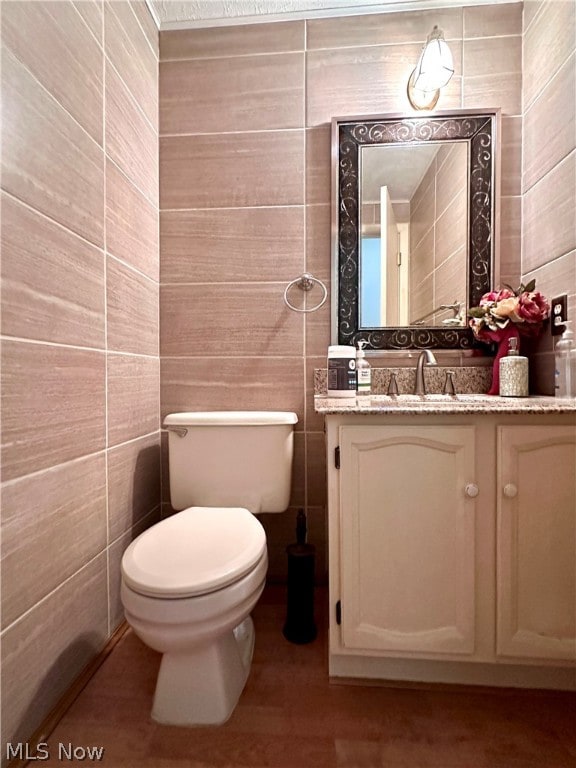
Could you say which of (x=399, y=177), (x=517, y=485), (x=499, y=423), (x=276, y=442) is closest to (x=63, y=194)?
(x=276, y=442)

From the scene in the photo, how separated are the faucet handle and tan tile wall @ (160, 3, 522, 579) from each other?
473mm

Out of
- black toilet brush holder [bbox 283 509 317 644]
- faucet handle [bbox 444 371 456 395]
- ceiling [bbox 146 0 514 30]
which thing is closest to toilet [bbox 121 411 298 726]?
black toilet brush holder [bbox 283 509 317 644]

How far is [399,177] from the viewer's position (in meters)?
1.47

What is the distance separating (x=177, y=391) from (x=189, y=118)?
1.14 m

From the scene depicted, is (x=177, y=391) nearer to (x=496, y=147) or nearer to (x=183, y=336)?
(x=183, y=336)

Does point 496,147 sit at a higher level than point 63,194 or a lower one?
higher

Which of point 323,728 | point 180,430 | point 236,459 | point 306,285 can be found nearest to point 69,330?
point 180,430

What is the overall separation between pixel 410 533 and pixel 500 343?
83cm

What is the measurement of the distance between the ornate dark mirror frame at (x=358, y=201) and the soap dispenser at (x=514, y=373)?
0.60 feet

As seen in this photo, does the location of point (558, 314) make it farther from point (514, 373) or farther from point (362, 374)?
point (362, 374)

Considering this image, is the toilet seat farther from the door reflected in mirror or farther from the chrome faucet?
the door reflected in mirror

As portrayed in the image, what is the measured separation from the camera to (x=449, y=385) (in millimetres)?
1437

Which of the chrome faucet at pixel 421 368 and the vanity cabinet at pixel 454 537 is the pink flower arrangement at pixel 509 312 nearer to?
the chrome faucet at pixel 421 368

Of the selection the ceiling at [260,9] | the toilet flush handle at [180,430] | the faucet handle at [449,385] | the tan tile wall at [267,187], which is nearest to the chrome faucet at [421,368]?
the faucet handle at [449,385]
